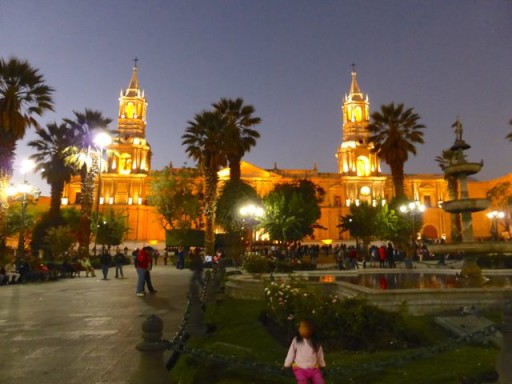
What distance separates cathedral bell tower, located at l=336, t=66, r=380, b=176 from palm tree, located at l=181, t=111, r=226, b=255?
33.9m

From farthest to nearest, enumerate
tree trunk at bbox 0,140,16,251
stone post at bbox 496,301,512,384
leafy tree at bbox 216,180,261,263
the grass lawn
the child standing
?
leafy tree at bbox 216,180,261,263 → tree trunk at bbox 0,140,16,251 → the grass lawn → stone post at bbox 496,301,512,384 → the child standing

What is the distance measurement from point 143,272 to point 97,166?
20.0 metres

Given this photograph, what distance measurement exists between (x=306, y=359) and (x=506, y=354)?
2.09 meters

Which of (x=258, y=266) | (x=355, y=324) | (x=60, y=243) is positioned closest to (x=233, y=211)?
(x=60, y=243)

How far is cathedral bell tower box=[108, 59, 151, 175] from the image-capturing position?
59781 millimetres

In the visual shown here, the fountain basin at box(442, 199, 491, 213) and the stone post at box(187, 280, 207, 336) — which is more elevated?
the fountain basin at box(442, 199, 491, 213)

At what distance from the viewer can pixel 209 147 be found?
32.1 m

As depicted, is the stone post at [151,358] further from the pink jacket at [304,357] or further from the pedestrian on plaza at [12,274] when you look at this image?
the pedestrian on plaza at [12,274]

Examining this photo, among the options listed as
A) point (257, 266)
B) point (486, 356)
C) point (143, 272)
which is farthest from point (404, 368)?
point (257, 266)

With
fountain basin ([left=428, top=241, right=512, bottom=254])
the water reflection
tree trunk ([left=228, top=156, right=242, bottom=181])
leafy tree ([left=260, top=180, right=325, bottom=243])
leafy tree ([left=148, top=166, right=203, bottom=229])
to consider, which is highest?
tree trunk ([left=228, top=156, right=242, bottom=181])

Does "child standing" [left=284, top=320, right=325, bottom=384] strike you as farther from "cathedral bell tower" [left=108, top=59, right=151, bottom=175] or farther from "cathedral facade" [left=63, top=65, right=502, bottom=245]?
"cathedral bell tower" [left=108, top=59, right=151, bottom=175]

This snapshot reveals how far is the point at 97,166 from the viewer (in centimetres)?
3058

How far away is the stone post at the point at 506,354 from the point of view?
4.34 m

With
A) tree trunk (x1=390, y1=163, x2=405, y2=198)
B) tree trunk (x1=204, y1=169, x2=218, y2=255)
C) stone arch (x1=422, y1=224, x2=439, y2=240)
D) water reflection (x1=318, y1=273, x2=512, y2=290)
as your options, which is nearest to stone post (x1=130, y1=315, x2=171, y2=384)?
water reflection (x1=318, y1=273, x2=512, y2=290)
